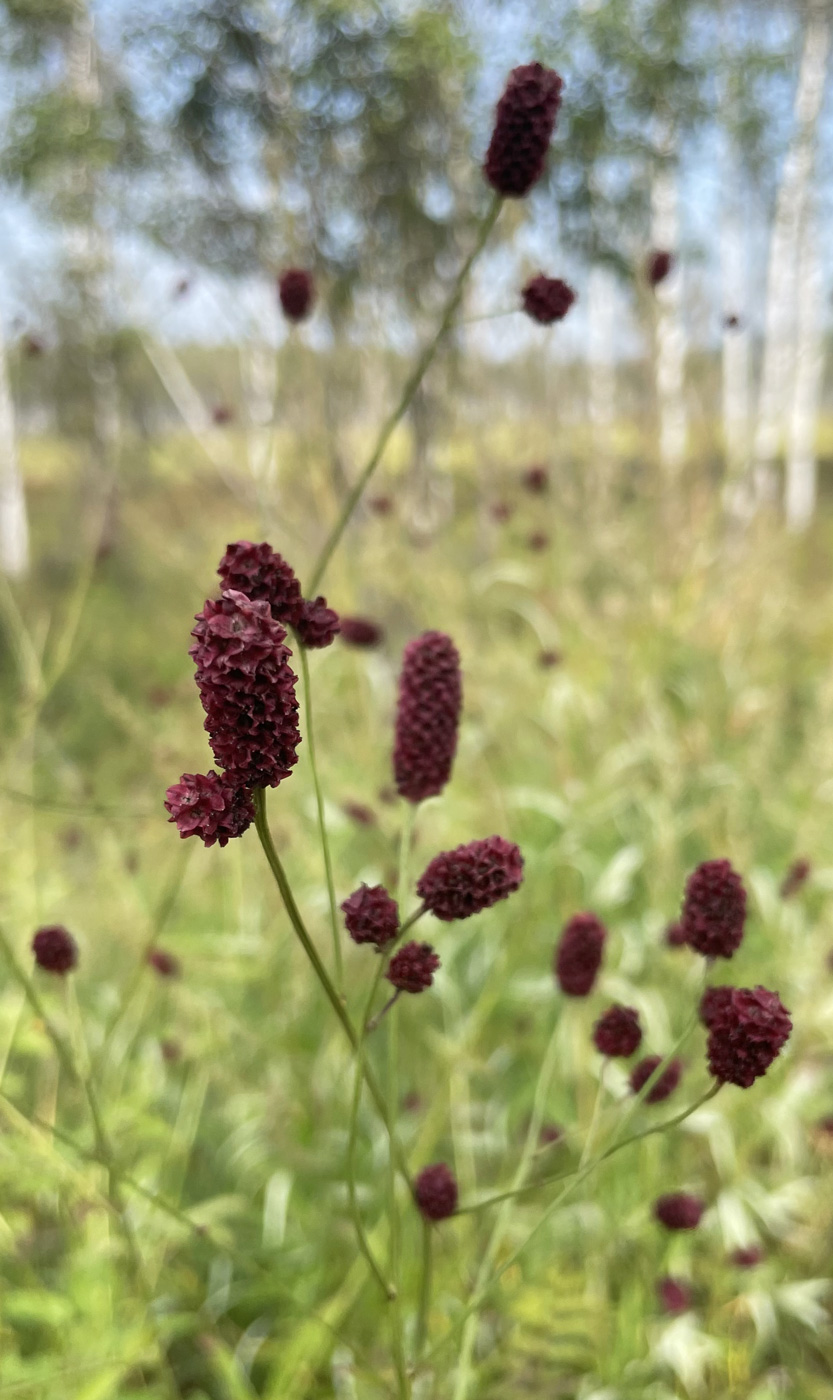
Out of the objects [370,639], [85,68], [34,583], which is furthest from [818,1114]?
[34,583]

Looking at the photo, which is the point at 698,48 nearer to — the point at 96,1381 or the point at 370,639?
→ the point at 370,639

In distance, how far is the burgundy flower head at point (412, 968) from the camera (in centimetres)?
72

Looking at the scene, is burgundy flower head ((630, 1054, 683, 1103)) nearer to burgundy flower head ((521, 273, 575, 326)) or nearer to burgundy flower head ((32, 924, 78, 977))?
burgundy flower head ((32, 924, 78, 977))

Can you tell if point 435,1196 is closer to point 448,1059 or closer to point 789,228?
point 448,1059

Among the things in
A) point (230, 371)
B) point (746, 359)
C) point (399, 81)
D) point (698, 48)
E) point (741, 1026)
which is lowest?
point (741, 1026)

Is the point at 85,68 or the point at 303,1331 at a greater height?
the point at 85,68

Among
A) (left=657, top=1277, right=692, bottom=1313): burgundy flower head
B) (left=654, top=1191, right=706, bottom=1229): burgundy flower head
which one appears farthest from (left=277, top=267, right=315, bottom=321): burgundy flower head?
(left=657, top=1277, right=692, bottom=1313): burgundy flower head

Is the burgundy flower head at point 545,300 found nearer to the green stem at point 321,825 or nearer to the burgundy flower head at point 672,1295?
the green stem at point 321,825

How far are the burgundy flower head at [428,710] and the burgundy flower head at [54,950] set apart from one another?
43 cm

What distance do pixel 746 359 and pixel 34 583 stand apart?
10187 mm

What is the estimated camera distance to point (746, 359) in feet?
42.3

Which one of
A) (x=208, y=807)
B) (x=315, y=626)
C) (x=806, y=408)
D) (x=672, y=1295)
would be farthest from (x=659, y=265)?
(x=806, y=408)

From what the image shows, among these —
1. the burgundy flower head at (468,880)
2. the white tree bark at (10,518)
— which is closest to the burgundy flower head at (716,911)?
the burgundy flower head at (468,880)

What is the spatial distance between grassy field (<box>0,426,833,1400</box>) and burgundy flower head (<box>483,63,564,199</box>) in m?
0.71
